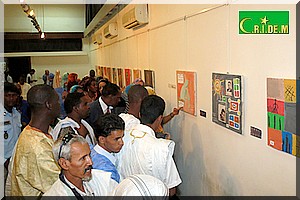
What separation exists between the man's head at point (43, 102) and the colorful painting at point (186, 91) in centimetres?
164

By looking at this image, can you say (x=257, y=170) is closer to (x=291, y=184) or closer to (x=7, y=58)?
(x=291, y=184)

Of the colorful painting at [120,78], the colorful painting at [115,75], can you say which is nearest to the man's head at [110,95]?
the colorful painting at [120,78]

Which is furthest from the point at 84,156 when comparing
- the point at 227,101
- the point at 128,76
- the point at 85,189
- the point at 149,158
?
the point at 128,76

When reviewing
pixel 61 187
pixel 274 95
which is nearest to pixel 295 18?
pixel 274 95

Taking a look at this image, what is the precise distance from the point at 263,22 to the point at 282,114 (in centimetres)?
66

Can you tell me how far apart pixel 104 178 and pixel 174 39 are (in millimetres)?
2668

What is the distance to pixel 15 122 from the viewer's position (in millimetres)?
4117

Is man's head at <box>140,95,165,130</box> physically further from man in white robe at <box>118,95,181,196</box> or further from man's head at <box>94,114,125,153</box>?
man's head at <box>94,114,125,153</box>

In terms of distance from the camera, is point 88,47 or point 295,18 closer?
point 295,18

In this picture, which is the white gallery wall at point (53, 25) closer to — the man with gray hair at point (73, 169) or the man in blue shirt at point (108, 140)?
the man in blue shirt at point (108, 140)

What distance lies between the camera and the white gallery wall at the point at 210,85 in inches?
93.7

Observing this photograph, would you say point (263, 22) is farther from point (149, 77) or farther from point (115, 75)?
point (115, 75)

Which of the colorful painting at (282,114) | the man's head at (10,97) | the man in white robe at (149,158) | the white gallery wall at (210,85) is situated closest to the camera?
the colorful painting at (282,114)

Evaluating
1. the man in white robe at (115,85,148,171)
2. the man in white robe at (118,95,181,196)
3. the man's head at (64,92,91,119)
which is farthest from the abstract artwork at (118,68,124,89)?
the man in white robe at (118,95,181,196)
